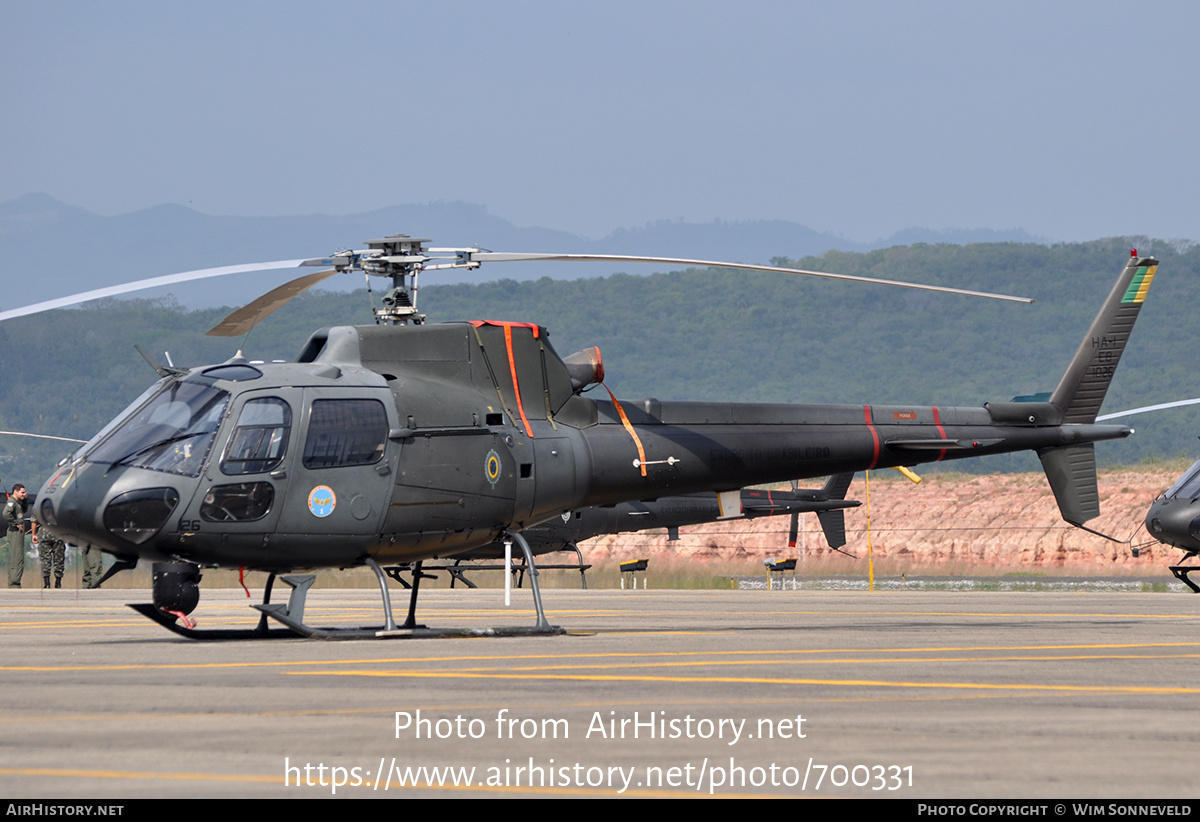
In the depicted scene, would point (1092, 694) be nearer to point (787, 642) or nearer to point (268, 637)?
point (787, 642)

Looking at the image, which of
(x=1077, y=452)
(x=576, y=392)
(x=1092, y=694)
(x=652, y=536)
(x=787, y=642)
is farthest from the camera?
(x=652, y=536)

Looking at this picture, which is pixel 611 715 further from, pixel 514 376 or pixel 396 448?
pixel 514 376

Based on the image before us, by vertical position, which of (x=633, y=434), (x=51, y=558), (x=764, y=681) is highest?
(x=633, y=434)

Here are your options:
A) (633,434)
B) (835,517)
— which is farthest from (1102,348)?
(835,517)

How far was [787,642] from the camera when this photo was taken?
13.4m

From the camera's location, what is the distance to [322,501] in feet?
45.4

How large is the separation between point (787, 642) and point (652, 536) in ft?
186

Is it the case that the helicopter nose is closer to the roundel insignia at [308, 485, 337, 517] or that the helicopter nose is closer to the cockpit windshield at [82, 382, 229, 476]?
the roundel insignia at [308, 485, 337, 517]

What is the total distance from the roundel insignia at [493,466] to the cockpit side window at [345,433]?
122cm

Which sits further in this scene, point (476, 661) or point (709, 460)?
point (709, 460)

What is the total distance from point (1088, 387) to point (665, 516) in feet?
42.6

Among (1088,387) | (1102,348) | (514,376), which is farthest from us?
(1088,387)
